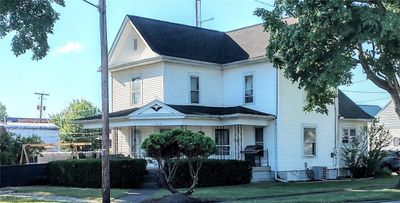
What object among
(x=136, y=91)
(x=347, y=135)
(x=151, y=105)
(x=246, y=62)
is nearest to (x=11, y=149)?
(x=136, y=91)

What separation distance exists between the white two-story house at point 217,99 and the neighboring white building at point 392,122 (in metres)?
26.9

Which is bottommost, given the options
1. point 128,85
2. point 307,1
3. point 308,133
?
point 308,133

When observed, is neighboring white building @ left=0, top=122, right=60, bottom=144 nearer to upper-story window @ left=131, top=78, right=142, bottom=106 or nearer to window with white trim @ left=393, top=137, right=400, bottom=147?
upper-story window @ left=131, top=78, right=142, bottom=106

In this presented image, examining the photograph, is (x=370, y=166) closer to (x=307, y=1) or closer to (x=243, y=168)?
(x=243, y=168)

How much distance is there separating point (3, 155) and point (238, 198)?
1744 cm

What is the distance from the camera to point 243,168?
84.3 feet

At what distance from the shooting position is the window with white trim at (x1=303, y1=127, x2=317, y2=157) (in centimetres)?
3034

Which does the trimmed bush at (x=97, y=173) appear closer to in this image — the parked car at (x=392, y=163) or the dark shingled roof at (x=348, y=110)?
the dark shingled roof at (x=348, y=110)

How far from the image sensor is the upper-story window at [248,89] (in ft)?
97.0

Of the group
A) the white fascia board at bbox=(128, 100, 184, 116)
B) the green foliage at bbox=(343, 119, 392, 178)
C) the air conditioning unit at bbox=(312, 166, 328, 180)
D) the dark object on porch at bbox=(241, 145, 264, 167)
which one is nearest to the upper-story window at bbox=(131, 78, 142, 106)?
the white fascia board at bbox=(128, 100, 184, 116)

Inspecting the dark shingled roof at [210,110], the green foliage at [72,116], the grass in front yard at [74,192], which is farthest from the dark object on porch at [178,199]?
the green foliage at [72,116]

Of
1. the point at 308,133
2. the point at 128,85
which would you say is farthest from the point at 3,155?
the point at 308,133

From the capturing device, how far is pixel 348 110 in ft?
114

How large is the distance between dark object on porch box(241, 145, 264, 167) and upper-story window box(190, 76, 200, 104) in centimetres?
389
